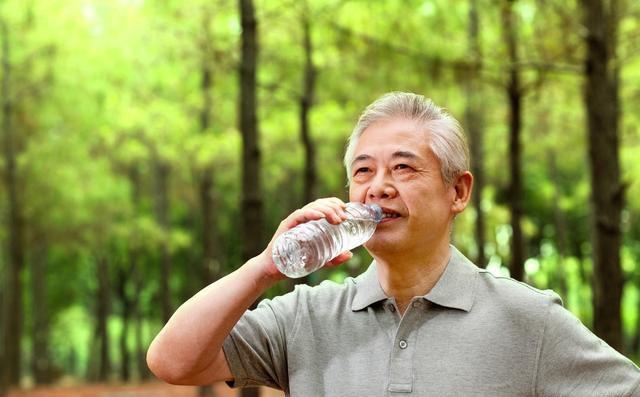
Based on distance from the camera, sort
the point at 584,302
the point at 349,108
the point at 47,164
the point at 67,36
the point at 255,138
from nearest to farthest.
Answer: the point at 255,138 < the point at 349,108 < the point at 67,36 < the point at 47,164 < the point at 584,302

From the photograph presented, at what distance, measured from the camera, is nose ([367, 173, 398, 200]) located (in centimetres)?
243

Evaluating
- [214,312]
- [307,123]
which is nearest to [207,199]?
[307,123]

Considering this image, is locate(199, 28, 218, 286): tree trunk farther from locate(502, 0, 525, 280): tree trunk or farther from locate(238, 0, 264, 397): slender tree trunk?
locate(238, 0, 264, 397): slender tree trunk

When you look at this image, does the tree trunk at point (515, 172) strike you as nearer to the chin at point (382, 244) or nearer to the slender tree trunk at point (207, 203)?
the slender tree trunk at point (207, 203)

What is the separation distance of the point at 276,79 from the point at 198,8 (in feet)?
8.09

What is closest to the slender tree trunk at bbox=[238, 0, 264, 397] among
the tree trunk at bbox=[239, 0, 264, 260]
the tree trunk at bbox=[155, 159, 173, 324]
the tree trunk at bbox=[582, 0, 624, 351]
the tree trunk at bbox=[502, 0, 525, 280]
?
the tree trunk at bbox=[239, 0, 264, 260]

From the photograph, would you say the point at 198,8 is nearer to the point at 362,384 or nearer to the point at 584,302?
the point at 362,384

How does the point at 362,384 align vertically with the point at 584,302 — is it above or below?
above

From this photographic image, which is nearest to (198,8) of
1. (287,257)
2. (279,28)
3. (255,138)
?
(279,28)

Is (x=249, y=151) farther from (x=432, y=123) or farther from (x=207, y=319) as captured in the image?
(x=207, y=319)

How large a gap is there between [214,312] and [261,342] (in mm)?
214

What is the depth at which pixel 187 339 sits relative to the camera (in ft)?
7.66

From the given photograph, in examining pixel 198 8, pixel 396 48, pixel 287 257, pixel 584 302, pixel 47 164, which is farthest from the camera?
pixel 584 302

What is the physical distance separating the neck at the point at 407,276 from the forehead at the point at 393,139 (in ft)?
0.85
